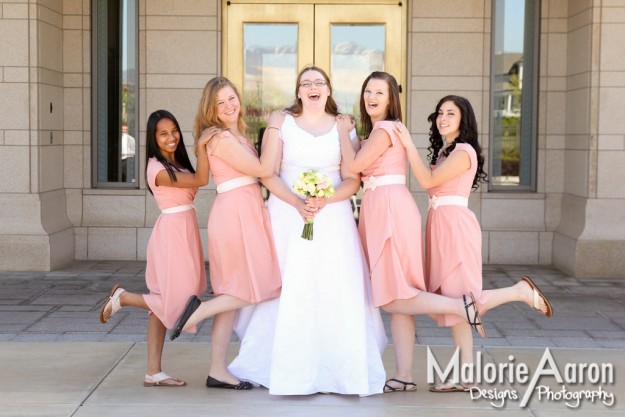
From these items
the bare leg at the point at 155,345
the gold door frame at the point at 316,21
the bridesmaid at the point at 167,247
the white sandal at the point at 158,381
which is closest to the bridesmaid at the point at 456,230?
the bridesmaid at the point at 167,247

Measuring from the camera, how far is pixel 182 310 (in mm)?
5852

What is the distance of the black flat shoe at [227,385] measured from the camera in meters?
5.84

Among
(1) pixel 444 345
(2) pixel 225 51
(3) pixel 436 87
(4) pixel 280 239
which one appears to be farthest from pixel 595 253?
(4) pixel 280 239

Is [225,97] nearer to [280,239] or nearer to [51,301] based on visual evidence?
[280,239]

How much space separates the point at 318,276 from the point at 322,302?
0.49 feet

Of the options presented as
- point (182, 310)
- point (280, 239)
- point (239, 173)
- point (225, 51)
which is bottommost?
point (182, 310)

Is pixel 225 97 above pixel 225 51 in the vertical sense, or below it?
below

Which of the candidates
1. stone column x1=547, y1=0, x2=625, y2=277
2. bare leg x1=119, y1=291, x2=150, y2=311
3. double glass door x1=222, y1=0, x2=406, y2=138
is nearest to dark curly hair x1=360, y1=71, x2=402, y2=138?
bare leg x1=119, y1=291, x2=150, y2=311

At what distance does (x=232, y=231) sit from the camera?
5844 mm

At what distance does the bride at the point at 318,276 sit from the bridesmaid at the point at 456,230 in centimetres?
42

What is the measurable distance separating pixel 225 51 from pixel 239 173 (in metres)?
5.49

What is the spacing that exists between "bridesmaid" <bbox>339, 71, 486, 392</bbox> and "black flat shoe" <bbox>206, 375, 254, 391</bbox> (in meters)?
0.80

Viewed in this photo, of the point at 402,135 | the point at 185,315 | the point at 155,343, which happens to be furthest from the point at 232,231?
the point at 402,135

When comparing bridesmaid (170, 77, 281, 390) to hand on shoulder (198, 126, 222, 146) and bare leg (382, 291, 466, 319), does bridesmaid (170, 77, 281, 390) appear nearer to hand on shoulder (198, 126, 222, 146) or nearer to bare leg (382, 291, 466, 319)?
hand on shoulder (198, 126, 222, 146)
